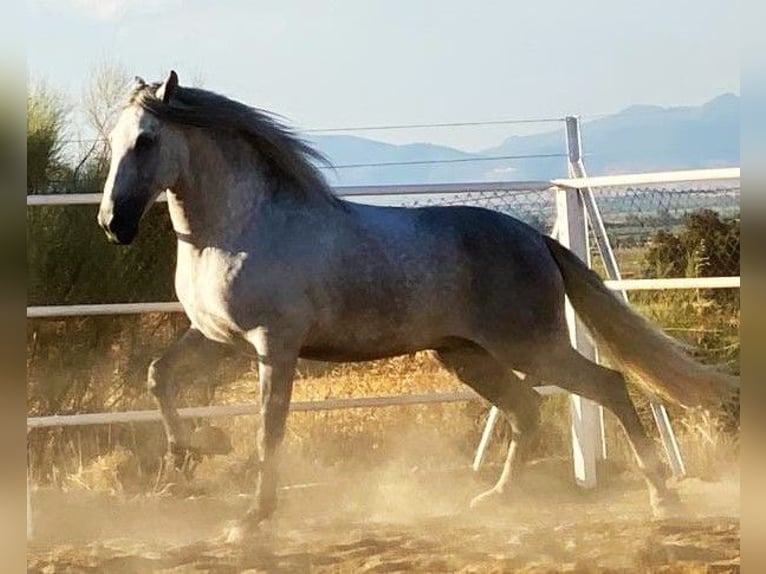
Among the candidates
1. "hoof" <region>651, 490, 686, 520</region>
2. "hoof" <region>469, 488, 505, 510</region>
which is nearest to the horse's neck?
"hoof" <region>469, 488, 505, 510</region>

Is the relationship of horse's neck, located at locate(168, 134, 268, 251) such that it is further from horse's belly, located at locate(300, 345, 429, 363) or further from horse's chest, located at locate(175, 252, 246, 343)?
horse's belly, located at locate(300, 345, 429, 363)

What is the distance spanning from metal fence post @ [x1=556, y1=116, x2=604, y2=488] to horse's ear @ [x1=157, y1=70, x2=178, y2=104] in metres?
1.58

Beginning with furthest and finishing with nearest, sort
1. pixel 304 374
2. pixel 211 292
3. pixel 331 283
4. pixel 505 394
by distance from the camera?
pixel 304 374, pixel 505 394, pixel 331 283, pixel 211 292

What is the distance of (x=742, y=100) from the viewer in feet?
8.14

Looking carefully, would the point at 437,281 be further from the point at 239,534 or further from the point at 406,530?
the point at 239,534

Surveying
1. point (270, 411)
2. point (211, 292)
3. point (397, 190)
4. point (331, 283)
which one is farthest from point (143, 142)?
point (397, 190)

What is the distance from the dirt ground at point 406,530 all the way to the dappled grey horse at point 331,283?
0.16 metres

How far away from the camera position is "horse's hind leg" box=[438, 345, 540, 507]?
13.7 ft

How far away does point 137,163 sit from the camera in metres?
3.53

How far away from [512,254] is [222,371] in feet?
4.85

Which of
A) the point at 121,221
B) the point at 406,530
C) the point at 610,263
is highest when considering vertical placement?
the point at 121,221

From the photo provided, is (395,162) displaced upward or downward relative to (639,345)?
upward

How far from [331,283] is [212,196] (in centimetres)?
46

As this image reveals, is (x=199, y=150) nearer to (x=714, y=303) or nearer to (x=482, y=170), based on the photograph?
(x=482, y=170)
